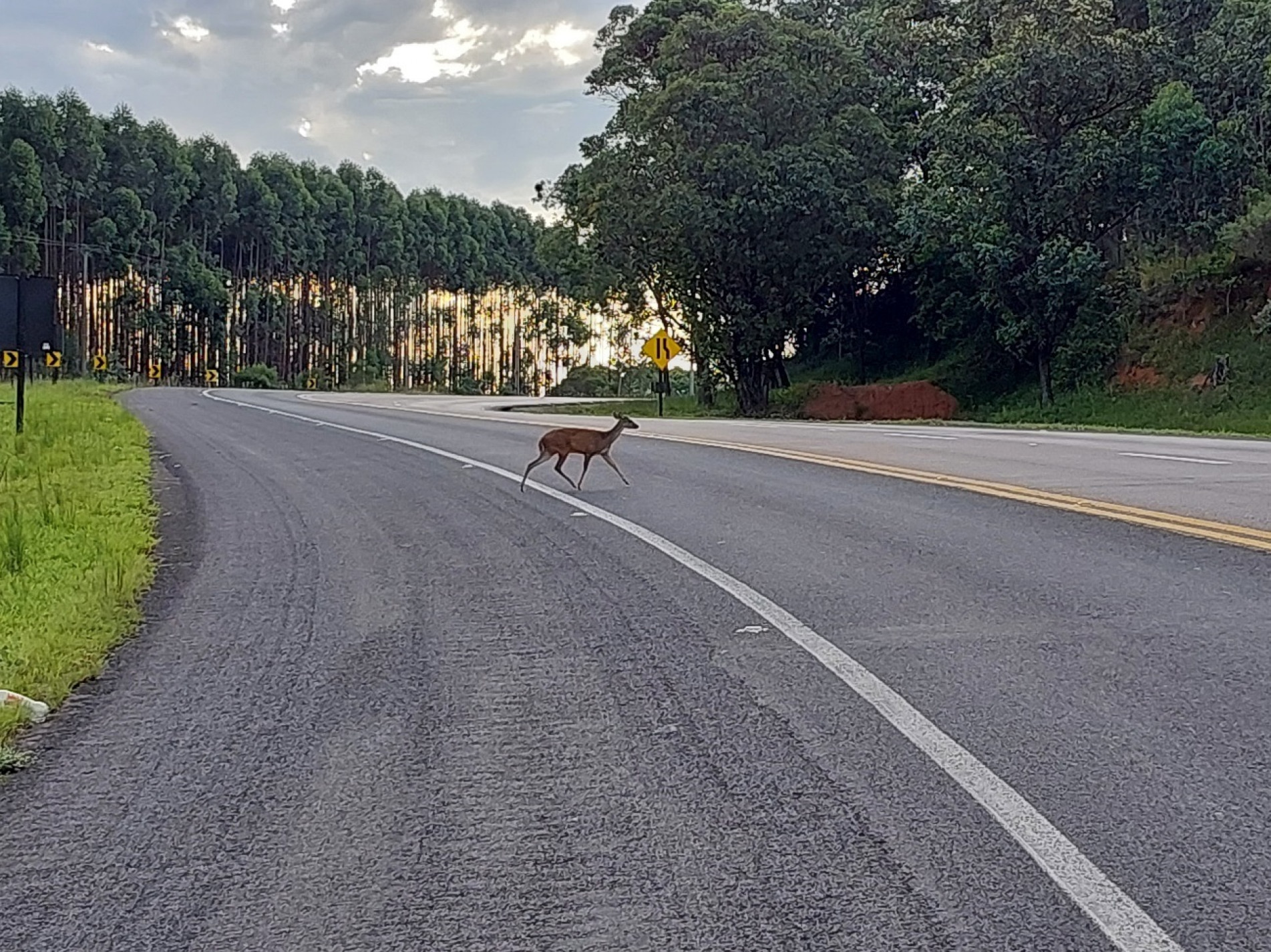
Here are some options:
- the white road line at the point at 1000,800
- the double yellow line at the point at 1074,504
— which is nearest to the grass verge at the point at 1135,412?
the double yellow line at the point at 1074,504

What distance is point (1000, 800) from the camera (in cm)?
451

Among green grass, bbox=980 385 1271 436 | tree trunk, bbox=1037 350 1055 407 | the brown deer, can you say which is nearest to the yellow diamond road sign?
green grass, bbox=980 385 1271 436

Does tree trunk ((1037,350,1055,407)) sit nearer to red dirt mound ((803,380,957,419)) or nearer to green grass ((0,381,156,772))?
red dirt mound ((803,380,957,419))

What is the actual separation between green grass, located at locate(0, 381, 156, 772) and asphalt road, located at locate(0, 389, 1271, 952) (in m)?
0.23

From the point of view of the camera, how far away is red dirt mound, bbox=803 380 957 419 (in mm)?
41031

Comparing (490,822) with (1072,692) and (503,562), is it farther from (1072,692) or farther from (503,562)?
(503,562)

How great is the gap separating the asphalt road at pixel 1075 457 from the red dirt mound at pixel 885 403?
13638mm

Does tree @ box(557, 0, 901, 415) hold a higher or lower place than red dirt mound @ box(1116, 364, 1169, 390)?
higher

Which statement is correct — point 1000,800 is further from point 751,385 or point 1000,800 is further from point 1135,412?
point 751,385

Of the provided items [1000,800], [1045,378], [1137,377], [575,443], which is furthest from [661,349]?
[1000,800]

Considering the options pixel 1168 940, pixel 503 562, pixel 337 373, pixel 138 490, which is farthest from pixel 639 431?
pixel 337 373

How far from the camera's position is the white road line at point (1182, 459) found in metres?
15.3

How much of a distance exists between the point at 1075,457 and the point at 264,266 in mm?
97833

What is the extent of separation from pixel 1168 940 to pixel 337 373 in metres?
110
